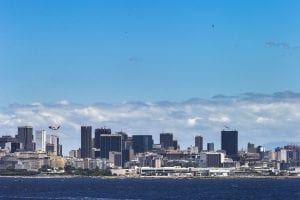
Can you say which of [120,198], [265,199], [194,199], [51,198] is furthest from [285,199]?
[51,198]

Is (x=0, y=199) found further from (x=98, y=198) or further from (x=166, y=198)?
(x=166, y=198)

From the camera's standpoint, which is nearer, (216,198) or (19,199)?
(19,199)

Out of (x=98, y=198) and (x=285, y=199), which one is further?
(x=285, y=199)

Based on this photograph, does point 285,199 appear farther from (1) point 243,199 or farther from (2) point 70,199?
(2) point 70,199

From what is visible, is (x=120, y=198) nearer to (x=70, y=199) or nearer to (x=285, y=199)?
(x=70, y=199)

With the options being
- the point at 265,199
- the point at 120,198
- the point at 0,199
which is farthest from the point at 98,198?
the point at 265,199

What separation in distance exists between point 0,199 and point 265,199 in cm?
4200

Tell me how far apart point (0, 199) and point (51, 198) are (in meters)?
7.81

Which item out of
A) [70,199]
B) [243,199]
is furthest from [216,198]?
[70,199]

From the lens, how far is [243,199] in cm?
15400

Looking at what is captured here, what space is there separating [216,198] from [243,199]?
4.94 meters

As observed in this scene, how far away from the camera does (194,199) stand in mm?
152375

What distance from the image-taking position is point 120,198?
5886 inches

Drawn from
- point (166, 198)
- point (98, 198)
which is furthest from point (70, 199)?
point (166, 198)
